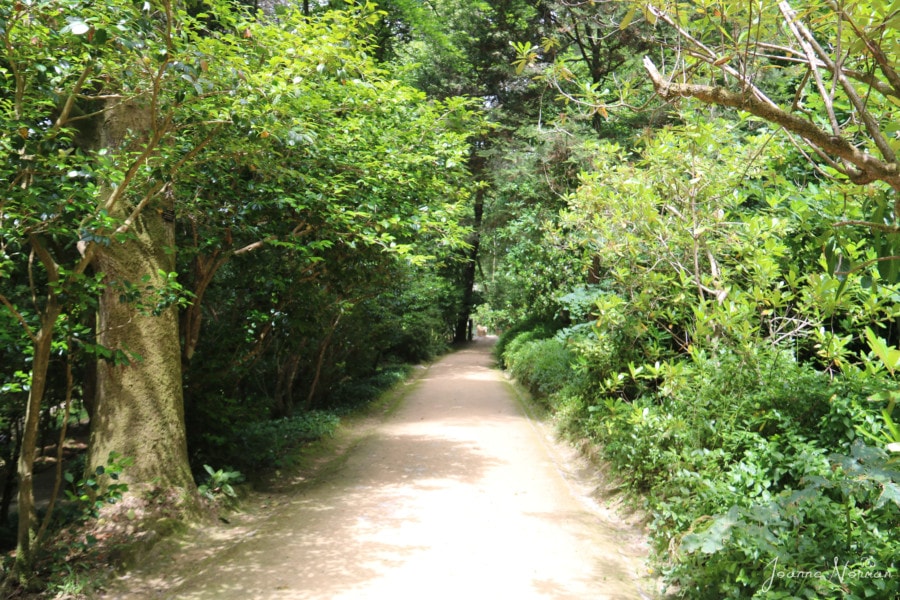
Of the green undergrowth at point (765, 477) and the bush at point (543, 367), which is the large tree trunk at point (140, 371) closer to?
the green undergrowth at point (765, 477)

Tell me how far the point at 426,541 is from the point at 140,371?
3.21 meters

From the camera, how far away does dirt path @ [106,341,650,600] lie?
447 centimetres

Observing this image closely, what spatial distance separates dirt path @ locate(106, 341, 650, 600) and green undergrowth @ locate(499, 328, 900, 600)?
0.71m

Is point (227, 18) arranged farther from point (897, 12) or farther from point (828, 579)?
point (828, 579)

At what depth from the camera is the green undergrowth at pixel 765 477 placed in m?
3.01

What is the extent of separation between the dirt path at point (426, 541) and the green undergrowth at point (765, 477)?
711mm

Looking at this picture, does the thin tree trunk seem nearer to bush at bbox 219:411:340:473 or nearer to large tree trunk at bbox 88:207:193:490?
large tree trunk at bbox 88:207:193:490

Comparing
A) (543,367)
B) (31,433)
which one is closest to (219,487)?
(31,433)

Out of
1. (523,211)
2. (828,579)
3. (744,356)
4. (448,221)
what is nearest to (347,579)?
(828,579)

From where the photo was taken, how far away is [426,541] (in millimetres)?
5391

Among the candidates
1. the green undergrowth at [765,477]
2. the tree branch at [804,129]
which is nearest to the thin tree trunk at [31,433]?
the tree branch at [804,129]

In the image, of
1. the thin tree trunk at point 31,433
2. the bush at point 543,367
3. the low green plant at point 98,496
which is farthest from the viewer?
the bush at point 543,367

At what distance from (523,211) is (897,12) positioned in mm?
13351

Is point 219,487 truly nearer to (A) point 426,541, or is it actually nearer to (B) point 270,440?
(B) point 270,440
